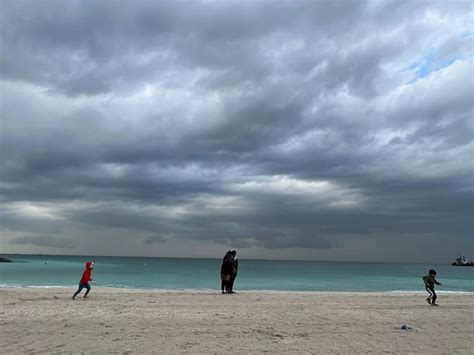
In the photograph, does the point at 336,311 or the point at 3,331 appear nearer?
the point at 3,331

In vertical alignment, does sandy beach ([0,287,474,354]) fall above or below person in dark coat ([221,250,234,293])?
below

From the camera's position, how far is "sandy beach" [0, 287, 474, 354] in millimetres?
8953

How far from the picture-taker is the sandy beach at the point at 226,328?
29.4 ft

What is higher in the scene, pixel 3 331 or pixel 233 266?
pixel 233 266

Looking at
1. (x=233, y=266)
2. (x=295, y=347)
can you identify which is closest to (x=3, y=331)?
(x=295, y=347)

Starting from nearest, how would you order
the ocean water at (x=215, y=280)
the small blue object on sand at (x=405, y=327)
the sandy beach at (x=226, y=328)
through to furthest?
the sandy beach at (x=226, y=328) → the small blue object on sand at (x=405, y=327) → the ocean water at (x=215, y=280)

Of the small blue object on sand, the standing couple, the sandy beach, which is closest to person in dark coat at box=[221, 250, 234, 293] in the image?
the standing couple

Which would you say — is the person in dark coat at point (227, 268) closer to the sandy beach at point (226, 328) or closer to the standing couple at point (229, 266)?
the standing couple at point (229, 266)

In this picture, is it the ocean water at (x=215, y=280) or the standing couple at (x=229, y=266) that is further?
the ocean water at (x=215, y=280)

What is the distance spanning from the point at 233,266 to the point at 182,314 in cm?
729

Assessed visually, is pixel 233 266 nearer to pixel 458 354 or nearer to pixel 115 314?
pixel 115 314

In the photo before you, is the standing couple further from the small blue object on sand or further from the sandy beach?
the small blue object on sand

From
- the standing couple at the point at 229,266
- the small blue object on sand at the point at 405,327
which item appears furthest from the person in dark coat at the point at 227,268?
the small blue object on sand at the point at 405,327

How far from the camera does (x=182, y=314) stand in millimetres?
13008
